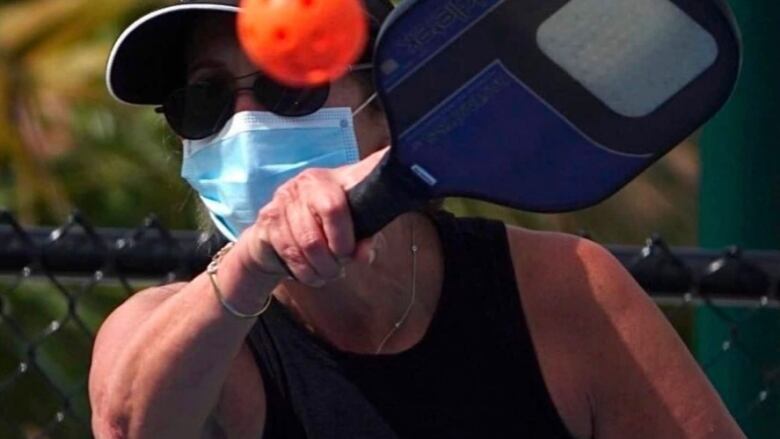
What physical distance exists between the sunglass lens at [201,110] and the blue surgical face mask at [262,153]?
0.01 meters

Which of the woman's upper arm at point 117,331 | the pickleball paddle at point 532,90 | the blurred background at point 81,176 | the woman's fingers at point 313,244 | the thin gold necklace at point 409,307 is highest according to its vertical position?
the pickleball paddle at point 532,90

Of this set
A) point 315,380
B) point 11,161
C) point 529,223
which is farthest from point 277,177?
point 11,161

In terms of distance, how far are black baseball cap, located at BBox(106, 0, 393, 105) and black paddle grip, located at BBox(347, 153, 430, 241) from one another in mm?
454

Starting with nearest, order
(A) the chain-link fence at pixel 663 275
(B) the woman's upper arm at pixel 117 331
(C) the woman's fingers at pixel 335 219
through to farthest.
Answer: (C) the woman's fingers at pixel 335 219, (B) the woman's upper arm at pixel 117 331, (A) the chain-link fence at pixel 663 275

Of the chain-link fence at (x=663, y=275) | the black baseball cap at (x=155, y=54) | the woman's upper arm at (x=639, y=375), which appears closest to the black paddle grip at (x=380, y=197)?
the black baseball cap at (x=155, y=54)

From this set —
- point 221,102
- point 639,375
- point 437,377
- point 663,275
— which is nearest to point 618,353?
point 639,375

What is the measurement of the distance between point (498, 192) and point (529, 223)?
134 inches

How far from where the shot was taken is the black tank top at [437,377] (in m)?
2.09

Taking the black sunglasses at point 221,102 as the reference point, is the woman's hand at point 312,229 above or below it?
above

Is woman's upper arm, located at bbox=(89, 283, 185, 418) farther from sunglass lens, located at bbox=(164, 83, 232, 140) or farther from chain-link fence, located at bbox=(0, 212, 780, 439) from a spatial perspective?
chain-link fence, located at bbox=(0, 212, 780, 439)

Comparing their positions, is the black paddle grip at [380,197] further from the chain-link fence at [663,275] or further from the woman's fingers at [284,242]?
the chain-link fence at [663,275]

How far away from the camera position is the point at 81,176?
5.36m

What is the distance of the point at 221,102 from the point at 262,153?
9 centimetres

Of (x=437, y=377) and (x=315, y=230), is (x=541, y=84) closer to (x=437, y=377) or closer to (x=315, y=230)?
(x=315, y=230)
